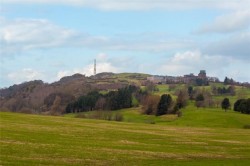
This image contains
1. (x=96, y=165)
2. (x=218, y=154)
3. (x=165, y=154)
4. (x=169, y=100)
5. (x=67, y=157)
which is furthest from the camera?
(x=169, y=100)

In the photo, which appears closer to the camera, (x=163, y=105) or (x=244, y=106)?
(x=244, y=106)

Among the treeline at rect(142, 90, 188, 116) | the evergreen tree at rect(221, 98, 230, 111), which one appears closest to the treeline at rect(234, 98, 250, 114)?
the evergreen tree at rect(221, 98, 230, 111)

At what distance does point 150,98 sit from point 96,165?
15801 cm

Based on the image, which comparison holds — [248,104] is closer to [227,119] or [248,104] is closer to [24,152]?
[227,119]

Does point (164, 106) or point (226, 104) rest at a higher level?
point (226, 104)

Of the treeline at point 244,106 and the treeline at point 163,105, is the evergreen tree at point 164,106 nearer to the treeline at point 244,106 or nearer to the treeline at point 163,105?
the treeline at point 163,105

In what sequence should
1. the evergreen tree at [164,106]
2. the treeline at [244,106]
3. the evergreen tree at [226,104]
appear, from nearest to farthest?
the treeline at [244,106], the evergreen tree at [164,106], the evergreen tree at [226,104]

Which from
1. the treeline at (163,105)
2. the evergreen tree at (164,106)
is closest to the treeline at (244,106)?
the treeline at (163,105)

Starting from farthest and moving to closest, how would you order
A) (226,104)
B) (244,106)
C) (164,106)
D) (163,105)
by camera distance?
(226,104) < (163,105) < (164,106) < (244,106)

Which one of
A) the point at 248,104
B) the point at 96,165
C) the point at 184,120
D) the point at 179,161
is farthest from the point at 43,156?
the point at 248,104

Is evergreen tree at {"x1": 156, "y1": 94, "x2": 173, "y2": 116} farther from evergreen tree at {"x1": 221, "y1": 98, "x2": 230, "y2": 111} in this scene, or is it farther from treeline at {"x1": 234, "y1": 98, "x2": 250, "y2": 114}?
treeline at {"x1": 234, "y1": 98, "x2": 250, "y2": 114}

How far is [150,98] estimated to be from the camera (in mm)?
188000

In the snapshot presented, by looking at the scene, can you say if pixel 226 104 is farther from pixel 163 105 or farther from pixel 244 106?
pixel 163 105

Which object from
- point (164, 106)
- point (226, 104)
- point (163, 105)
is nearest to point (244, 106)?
point (226, 104)
